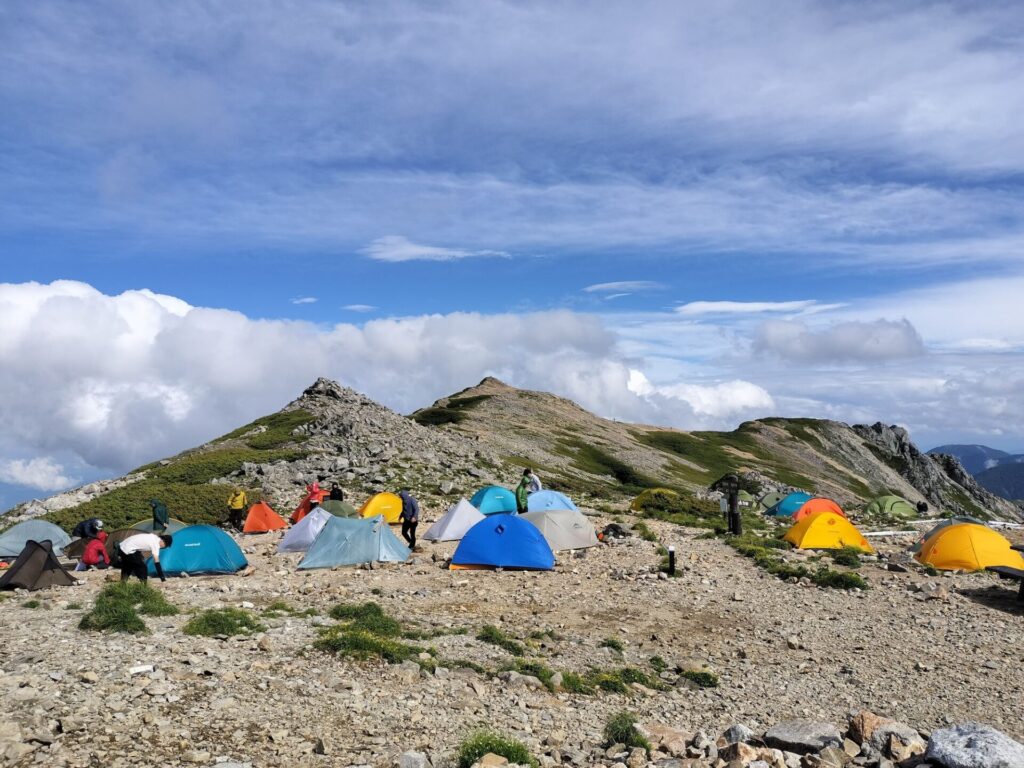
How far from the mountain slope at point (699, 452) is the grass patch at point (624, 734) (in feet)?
146

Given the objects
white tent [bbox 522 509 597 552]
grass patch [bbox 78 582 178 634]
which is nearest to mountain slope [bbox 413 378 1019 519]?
white tent [bbox 522 509 597 552]

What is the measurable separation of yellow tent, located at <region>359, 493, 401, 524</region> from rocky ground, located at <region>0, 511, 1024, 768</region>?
29.1 feet

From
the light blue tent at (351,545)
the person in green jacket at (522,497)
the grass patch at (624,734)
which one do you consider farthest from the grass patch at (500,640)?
the person in green jacket at (522,497)

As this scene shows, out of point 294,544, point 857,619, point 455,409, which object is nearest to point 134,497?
point 294,544

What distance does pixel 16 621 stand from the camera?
14.4 meters

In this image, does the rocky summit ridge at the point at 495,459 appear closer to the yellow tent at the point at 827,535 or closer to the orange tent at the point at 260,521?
the orange tent at the point at 260,521

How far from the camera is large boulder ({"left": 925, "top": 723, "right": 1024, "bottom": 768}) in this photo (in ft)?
26.7

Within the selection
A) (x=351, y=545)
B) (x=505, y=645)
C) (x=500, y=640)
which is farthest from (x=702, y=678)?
(x=351, y=545)

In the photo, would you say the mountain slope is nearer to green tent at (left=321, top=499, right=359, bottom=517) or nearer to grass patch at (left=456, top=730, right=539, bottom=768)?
green tent at (left=321, top=499, right=359, bottom=517)

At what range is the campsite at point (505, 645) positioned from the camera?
381 inches

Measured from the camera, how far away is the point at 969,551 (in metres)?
22.7

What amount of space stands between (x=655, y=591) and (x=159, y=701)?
13.4 m

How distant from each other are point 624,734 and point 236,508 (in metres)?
24.9

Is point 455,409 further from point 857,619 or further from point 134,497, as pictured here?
point 857,619
